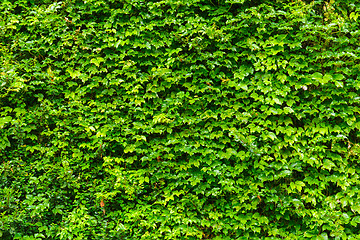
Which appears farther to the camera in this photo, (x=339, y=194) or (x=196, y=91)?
(x=196, y=91)

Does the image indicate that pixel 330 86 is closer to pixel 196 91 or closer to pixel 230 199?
pixel 196 91

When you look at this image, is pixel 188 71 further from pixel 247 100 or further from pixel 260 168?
pixel 260 168

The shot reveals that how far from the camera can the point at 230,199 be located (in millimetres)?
3168

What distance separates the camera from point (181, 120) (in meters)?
3.20

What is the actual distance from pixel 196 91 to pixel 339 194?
2138 millimetres

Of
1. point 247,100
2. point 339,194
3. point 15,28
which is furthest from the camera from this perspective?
point 15,28

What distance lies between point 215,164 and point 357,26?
249 cm

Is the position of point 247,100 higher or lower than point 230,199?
higher

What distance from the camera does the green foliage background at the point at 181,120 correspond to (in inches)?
120

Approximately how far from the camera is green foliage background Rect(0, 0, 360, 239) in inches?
120

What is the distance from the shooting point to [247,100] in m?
3.19

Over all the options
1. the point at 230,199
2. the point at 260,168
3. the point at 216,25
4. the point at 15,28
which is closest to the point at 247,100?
the point at 260,168

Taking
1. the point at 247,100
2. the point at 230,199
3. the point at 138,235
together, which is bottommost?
the point at 138,235

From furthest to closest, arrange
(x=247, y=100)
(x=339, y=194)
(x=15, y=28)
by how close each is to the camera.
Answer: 1. (x=15, y=28)
2. (x=247, y=100)
3. (x=339, y=194)
